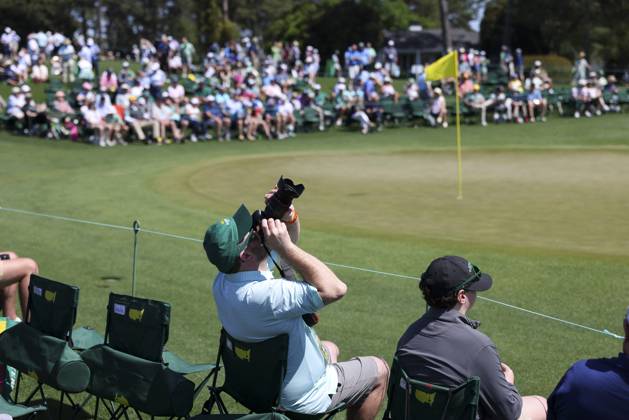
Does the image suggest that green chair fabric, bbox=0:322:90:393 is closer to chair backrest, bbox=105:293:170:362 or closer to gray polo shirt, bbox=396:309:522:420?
chair backrest, bbox=105:293:170:362

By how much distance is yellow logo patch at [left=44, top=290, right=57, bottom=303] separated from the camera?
5.97 meters

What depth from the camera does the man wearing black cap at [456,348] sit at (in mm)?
4613

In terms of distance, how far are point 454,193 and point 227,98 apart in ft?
49.1

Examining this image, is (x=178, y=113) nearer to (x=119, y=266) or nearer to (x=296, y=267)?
(x=119, y=266)

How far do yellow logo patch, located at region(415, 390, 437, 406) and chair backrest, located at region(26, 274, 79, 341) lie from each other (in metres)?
2.52

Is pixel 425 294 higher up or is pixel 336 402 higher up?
pixel 425 294

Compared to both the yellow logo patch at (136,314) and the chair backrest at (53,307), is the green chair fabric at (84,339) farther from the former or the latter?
the yellow logo patch at (136,314)

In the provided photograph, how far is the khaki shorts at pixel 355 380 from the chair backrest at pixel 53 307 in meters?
1.85

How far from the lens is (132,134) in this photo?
28828 millimetres

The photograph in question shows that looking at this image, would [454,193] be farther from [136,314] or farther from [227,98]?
A: [227,98]

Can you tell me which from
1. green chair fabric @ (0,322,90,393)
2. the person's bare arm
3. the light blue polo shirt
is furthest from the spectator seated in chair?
the person's bare arm

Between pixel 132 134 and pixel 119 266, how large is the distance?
1822 cm

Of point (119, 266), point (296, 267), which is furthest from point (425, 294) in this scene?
point (119, 266)

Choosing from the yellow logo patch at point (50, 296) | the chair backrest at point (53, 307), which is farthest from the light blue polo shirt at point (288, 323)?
the yellow logo patch at point (50, 296)
